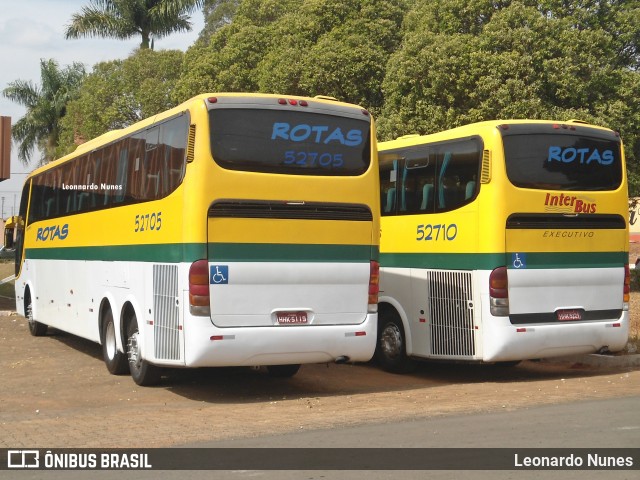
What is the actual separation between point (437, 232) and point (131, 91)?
112 feet

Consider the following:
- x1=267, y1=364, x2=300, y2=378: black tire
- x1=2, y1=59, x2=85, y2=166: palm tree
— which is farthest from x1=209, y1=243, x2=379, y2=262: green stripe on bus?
x1=2, y1=59, x2=85, y2=166: palm tree

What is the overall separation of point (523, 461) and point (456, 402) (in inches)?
151

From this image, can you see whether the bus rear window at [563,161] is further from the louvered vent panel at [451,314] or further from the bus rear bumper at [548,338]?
the bus rear bumper at [548,338]

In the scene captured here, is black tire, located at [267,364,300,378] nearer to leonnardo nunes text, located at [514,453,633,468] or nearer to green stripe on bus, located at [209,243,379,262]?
green stripe on bus, located at [209,243,379,262]

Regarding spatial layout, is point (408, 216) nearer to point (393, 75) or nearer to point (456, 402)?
point (456, 402)

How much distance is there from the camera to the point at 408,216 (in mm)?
14992

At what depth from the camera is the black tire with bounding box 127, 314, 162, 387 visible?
1324 centimetres

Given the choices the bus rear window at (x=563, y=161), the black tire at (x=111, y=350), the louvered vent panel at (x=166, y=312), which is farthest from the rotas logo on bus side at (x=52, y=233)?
the bus rear window at (x=563, y=161)

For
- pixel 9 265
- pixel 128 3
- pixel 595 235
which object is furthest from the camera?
pixel 9 265

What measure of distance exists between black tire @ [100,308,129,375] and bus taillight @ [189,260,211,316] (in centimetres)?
295

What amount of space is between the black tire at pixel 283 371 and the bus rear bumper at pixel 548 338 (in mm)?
2853

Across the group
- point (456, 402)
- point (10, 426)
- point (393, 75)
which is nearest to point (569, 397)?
point (456, 402)

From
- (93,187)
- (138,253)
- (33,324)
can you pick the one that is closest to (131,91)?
(33,324)

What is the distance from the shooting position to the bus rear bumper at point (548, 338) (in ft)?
43.7
